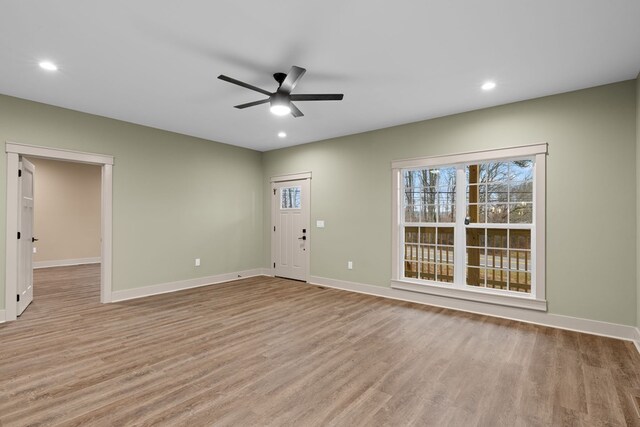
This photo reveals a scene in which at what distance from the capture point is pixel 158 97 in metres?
4.00

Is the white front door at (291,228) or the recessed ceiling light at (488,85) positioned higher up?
the recessed ceiling light at (488,85)

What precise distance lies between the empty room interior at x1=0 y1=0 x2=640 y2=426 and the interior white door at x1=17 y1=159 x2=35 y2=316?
2.3 inches

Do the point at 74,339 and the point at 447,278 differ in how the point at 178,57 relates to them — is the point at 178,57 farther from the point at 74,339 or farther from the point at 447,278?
the point at 447,278

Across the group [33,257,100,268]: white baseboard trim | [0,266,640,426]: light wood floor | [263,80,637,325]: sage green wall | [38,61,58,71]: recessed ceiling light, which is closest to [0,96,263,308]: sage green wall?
[0,266,640,426]: light wood floor

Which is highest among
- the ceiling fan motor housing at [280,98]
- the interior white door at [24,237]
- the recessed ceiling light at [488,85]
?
the recessed ceiling light at [488,85]

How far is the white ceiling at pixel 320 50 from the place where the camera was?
2346 millimetres

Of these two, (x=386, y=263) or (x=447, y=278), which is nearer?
(x=447, y=278)

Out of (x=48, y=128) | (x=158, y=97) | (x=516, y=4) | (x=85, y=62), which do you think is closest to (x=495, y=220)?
(x=516, y=4)

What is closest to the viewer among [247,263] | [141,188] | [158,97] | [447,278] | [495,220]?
[158,97]

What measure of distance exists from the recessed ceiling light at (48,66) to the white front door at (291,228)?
402 centimetres

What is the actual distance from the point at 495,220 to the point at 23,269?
6.33 m

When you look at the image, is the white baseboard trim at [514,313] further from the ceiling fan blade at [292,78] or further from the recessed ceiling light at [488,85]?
the ceiling fan blade at [292,78]

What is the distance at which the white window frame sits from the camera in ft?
12.8

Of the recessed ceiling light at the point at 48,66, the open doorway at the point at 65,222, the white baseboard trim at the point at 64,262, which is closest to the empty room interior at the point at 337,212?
the recessed ceiling light at the point at 48,66
